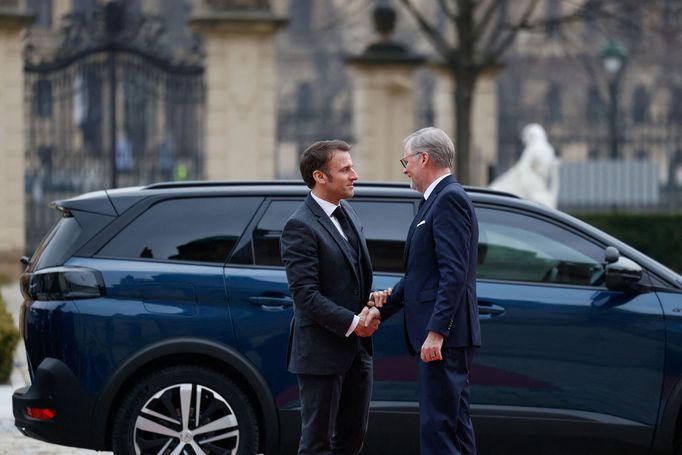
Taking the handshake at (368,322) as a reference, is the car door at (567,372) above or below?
below

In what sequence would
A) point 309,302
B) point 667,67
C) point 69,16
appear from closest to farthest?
point 309,302
point 69,16
point 667,67

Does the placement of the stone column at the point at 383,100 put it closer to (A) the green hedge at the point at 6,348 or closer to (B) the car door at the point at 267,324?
(A) the green hedge at the point at 6,348

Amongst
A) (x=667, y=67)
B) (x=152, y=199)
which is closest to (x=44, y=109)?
(x=152, y=199)

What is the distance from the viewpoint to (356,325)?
602 centimetres

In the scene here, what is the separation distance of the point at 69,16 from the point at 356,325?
15812 millimetres

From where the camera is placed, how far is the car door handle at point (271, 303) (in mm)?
7152

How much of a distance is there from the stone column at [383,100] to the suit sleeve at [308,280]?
1588 centimetres

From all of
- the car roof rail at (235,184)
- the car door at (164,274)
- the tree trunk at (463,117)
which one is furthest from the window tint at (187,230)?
the tree trunk at (463,117)

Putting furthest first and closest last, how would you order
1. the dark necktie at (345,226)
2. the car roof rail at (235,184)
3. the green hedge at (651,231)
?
the green hedge at (651,231) < the car roof rail at (235,184) < the dark necktie at (345,226)

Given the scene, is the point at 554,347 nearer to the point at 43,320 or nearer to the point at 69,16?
the point at 43,320

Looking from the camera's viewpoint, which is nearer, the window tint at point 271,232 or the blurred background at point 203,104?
the window tint at point 271,232

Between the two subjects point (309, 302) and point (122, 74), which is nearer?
point (309, 302)

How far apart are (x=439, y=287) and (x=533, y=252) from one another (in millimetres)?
1518

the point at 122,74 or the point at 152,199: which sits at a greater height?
the point at 122,74
